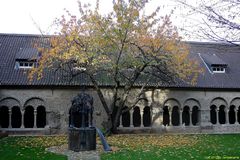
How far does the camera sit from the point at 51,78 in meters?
29.1

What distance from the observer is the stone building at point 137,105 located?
28.4 meters

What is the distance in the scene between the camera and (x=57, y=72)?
29938 mm

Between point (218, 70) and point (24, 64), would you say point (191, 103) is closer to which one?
point (218, 70)

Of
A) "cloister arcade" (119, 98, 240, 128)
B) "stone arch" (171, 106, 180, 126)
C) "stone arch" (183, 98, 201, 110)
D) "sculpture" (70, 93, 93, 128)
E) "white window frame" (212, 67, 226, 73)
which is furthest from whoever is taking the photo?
"white window frame" (212, 67, 226, 73)

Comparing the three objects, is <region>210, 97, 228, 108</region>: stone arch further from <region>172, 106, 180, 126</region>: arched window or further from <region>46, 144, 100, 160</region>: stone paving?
<region>46, 144, 100, 160</region>: stone paving

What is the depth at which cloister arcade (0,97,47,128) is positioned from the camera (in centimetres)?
2830

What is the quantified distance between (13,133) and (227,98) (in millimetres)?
19155

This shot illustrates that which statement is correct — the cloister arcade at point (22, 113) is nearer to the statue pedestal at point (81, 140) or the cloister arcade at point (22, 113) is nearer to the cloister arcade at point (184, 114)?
the cloister arcade at point (184, 114)

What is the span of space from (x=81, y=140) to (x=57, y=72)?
516 inches

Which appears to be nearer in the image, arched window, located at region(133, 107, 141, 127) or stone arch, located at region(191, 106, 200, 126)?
arched window, located at region(133, 107, 141, 127)

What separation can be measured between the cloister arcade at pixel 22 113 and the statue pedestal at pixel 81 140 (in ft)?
36.7

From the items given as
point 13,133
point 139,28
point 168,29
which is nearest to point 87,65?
point 139,28

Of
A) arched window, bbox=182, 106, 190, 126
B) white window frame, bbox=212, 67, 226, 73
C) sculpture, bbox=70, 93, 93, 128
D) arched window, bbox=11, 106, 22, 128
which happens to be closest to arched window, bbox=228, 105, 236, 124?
white window frame, bbox=212, 67, 226, 73

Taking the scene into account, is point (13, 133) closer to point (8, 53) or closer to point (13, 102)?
point (13, 102)
